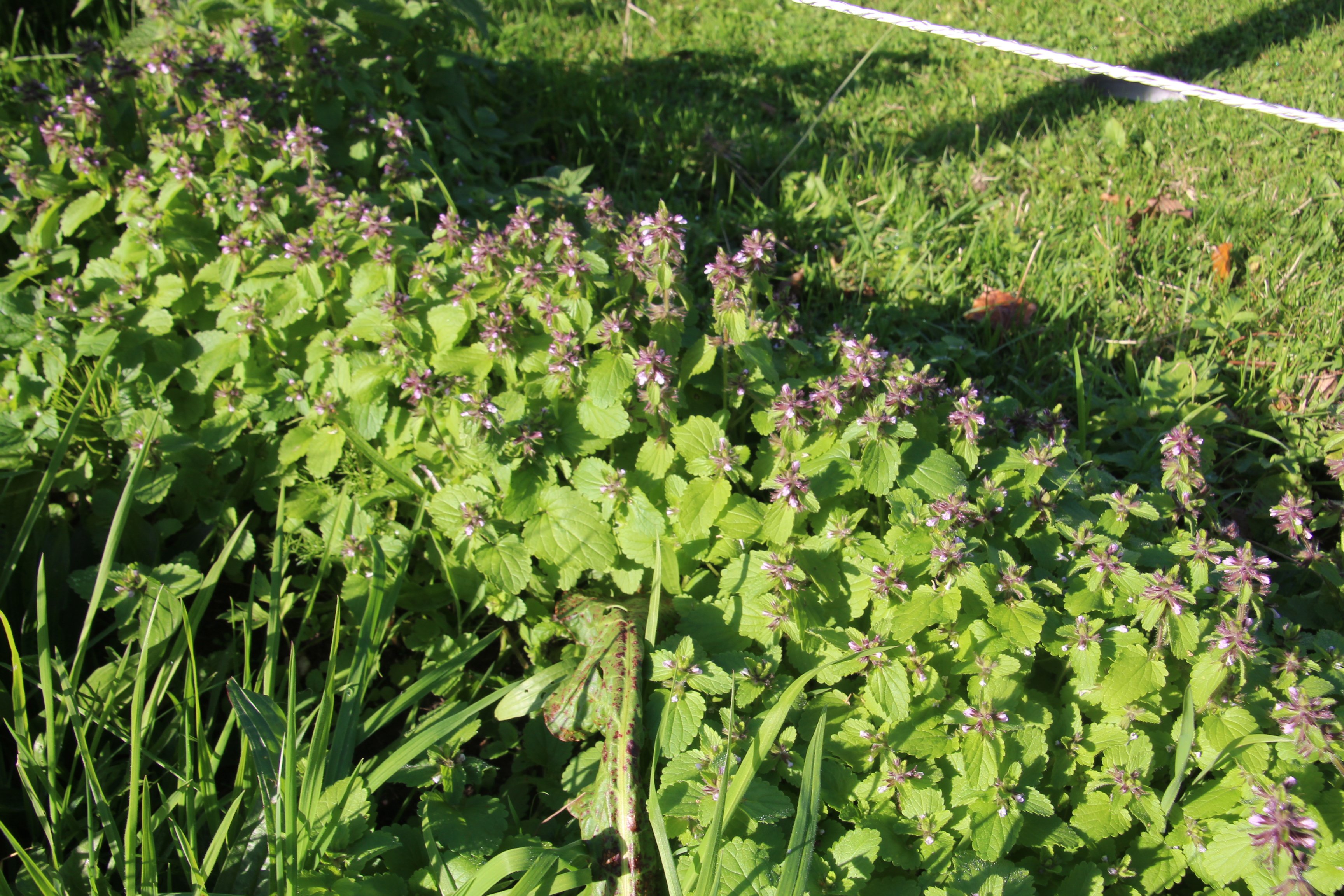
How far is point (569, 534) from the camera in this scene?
92.7 inches

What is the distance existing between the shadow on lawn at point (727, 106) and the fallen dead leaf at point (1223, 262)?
4.23 ft

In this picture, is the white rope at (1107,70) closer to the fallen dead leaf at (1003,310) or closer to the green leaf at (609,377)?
the fallen dead leaf at (1003,310)

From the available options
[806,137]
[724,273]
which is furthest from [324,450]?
[806,137]

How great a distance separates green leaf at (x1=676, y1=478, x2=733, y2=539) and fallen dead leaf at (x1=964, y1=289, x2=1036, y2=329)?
186 centimetres

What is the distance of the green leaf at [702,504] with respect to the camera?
7.45 feet

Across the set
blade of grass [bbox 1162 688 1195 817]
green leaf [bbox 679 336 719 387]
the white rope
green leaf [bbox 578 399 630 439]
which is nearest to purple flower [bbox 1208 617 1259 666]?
blade of grass [bbox 1162 688 1195 817]

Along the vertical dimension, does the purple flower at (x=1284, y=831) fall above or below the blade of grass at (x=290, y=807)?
above

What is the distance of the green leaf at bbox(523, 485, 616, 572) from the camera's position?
7.63 feet

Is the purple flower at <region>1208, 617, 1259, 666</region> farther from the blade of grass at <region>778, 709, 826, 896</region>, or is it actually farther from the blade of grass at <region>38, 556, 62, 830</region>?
the blade of grass at <region>38, 556, 62, 830</region>

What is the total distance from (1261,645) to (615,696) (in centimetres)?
164

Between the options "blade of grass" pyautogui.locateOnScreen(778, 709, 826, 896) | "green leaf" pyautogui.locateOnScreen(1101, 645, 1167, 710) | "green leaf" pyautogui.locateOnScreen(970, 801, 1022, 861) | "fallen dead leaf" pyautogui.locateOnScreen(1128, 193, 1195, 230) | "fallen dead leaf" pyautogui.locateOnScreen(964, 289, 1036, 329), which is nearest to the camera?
"blade of grass" pyautogui.locateOnScreen(778, 709, 826, 896)

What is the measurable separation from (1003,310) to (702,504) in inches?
79.7

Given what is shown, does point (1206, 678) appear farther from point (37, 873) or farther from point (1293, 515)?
point (37, 873)

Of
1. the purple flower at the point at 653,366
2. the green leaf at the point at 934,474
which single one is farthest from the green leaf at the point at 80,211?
the green leaf at the point at 934,474
